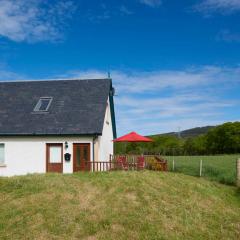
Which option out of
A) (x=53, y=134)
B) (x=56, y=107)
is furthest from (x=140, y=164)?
(x=56, y=107)

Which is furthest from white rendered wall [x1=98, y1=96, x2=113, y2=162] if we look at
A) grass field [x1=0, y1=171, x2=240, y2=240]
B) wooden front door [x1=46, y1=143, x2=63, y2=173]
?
grass field [x1=0, y1=171, x2=240, y2=240]

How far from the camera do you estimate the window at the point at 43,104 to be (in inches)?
933

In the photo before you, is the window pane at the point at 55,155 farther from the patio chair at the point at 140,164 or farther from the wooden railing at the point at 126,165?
the patio chair at the point at 140,164

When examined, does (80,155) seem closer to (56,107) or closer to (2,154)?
(56,107)

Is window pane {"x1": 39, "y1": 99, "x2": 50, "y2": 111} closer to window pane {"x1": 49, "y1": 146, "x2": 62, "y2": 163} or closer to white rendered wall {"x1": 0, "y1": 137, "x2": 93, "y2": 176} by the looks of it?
white rendered wall {"x1": 0, "y1": 137, "x2": 93, "y2": 176}

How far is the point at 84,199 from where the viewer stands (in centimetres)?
1363

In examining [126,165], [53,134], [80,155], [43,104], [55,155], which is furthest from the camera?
[43,104]

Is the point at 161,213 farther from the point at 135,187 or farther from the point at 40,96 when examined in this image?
the point at 40,96

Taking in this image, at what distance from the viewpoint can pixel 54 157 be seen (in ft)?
72.0

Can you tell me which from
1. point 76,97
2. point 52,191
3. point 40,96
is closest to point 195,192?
point 52,191

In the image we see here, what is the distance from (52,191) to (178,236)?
19.1 feet

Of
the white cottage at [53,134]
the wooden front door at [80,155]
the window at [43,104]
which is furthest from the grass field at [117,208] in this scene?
the window at [43,104]

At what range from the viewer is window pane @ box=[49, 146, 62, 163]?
71.9 feet

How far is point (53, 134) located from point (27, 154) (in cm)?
213
